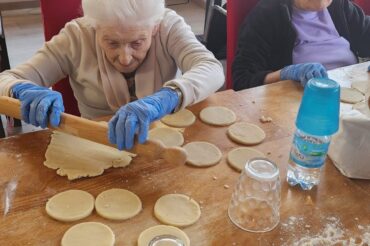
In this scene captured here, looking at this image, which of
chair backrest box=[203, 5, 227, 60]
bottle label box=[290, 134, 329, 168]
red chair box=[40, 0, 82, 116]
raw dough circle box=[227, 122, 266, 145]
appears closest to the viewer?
bottle label box=[290, 134, 329, 168]

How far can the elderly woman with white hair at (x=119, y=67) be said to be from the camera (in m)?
1.16

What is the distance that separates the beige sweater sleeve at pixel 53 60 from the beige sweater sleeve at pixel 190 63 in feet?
1.06

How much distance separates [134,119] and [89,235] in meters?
0.32

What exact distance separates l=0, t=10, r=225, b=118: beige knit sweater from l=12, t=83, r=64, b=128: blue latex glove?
243 mm

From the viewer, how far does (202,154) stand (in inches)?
45.1

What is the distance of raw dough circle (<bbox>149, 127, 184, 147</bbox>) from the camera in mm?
1194

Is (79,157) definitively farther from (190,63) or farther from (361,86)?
(361,86)

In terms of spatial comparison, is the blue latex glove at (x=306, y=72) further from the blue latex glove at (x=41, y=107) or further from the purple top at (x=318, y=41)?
the blue latex glove at (x=41, y=107)

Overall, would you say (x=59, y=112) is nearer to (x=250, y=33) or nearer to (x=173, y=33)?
(x=173, y=33)

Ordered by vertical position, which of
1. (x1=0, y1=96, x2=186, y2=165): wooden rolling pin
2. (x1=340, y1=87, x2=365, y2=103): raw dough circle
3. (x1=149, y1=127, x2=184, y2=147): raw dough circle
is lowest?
(x1=149, y1=127, x2=184, y2=147): raw dough circle

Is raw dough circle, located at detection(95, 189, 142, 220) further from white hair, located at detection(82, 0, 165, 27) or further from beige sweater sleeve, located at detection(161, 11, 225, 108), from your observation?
white hair, located at detection(82, 0, 165, 27)

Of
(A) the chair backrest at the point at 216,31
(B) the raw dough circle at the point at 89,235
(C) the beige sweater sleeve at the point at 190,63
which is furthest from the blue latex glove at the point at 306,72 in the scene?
(A) the chair backrest at the point at 216,31

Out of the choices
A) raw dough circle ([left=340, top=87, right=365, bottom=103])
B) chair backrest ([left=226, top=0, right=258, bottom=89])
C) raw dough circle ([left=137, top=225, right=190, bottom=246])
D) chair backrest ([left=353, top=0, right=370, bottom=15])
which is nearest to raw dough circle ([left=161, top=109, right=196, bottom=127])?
raw dough circle ([left=137, top=225, right=190, bottom=246])

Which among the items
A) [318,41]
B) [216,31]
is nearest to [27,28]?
[216,31]
